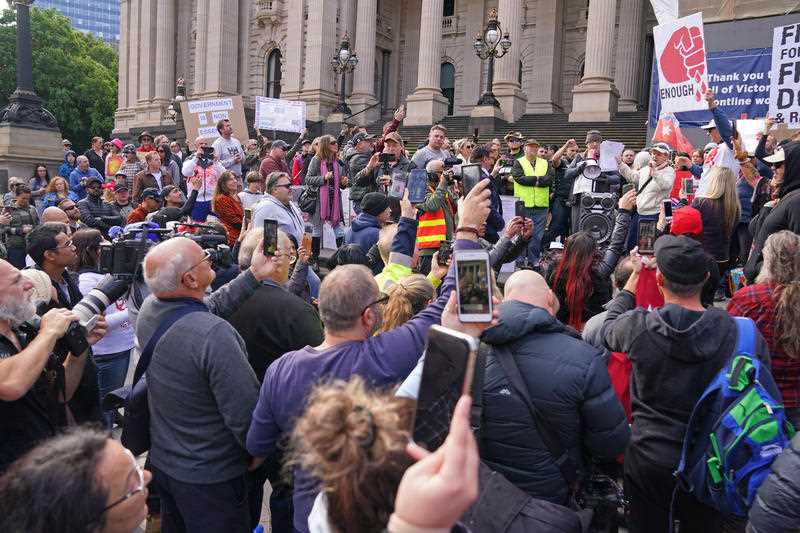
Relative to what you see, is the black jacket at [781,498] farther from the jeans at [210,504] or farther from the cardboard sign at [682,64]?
the cardboard sign at [682,64]

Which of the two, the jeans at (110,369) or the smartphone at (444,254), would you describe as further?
the jeans at (110,369)

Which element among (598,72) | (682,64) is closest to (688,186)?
(682,64)

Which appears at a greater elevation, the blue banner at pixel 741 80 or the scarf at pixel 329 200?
the blue banner at pixel 741 80

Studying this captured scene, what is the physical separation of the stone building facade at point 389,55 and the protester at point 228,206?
16900mm

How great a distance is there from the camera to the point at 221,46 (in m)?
33.2

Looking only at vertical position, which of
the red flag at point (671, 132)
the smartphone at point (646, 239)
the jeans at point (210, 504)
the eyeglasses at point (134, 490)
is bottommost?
the jeans at point (210, 504)

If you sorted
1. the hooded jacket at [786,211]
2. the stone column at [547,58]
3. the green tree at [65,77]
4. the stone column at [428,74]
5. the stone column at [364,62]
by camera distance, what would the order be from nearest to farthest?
the hooded jacket at [786,211]
the stone column at [428,74]
the stone column at [364,62]
the stone column at [547,58]
the green tree at [65,77]

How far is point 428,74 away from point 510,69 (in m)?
3.41

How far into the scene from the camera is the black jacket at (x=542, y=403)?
2488 millimetres

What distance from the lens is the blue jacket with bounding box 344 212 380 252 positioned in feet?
22.3

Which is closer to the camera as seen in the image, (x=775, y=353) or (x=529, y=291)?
(x=529, y=291)

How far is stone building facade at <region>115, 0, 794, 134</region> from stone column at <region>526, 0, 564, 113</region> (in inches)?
2.1

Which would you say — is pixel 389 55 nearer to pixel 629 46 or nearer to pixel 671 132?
pixel 629 46

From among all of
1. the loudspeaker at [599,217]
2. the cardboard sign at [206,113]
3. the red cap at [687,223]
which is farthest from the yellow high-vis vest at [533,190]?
the cardboard sign at [206,113]
